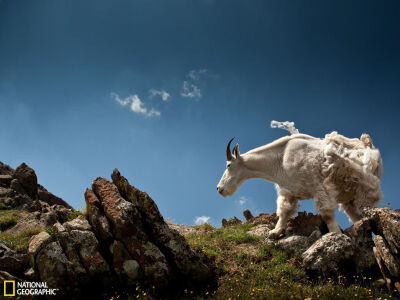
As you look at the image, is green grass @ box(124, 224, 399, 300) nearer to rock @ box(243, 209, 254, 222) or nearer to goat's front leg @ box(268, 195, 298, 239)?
goat's front leg @ box(268, 195, 298, 239)

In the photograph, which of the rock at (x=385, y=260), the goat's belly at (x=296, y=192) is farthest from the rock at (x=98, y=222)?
the rock at (x=385, y=260)

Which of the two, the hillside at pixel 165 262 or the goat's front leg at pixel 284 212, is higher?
the goat's front leg at pixel 284 212

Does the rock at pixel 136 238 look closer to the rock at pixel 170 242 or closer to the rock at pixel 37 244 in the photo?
the rock at pixel 170 242

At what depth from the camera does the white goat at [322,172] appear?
8.46 m

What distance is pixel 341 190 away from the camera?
8773 millimetres

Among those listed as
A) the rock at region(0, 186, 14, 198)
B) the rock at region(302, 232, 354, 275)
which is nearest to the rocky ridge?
the rock at region(302, 232, 354, 275)

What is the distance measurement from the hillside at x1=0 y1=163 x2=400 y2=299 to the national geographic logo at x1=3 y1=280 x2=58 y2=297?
0.13m

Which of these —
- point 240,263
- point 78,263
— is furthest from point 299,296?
point 78,263

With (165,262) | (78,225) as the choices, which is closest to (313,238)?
(165,262)

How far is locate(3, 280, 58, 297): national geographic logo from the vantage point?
5.64 meters

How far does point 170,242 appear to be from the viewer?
653 cm

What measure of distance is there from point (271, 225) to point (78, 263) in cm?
688

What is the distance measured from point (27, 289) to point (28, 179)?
63.7 ft

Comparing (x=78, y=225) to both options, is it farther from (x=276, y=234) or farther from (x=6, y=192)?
Answer: (x=6, y=192)
